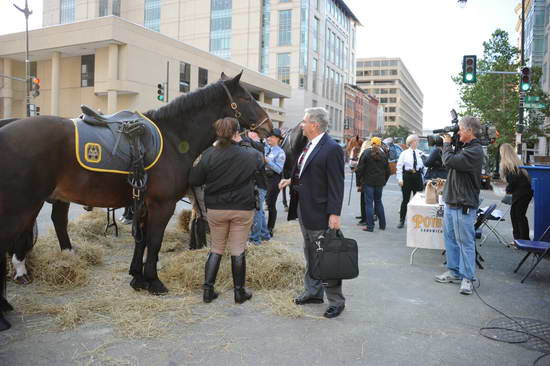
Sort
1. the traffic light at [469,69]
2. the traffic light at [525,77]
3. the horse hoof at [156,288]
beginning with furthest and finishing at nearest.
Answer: the traffic light at [469,69]
the traffic light at [525,77]
the horse hoof at [156,288]

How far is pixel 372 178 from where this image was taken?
9.68m

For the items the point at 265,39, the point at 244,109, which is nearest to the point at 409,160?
the point at 244,109

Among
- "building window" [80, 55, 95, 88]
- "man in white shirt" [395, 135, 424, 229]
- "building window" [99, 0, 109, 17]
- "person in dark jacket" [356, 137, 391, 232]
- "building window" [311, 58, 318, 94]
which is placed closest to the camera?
"person in dark jacket" [356, 137, 391, 232]

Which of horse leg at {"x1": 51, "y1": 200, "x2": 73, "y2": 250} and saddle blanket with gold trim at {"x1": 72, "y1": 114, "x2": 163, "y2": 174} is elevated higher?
saddle blanket with gold trim at {"x1": 72, "y1": 114, "x2": 163, "y2": 174}

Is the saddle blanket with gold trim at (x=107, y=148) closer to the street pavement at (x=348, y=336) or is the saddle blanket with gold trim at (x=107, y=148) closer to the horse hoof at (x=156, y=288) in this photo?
the horse hoof at (x=156, y=288)

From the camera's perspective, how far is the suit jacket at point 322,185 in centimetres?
429

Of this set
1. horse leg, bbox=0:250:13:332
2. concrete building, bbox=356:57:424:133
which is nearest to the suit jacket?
horse leg, bbox=0:250:13:332

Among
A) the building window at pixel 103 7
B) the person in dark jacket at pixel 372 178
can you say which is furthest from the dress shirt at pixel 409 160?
the building window at pixel 103 7

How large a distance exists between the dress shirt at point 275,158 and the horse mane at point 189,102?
2979 millimetres

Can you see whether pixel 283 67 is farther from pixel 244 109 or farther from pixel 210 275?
pixel 210 275

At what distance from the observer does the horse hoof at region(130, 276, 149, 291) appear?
16.0ft

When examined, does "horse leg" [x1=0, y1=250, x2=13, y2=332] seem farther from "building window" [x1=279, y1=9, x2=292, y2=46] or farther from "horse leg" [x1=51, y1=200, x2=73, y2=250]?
"building window" [x1=279, y1=9, x2=292, y2=46]

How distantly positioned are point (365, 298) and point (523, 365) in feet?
6.09

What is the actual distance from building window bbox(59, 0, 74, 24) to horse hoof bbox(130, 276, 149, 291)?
80.4 metres
